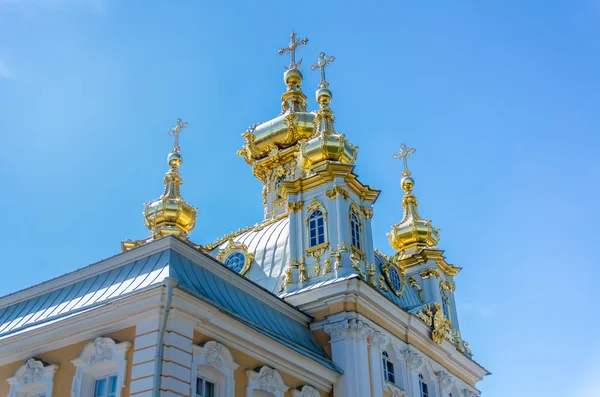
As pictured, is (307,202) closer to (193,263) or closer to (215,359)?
(193,263)

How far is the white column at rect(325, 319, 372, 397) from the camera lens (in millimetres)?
17875

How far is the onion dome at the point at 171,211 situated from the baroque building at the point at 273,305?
Result: 5 cm

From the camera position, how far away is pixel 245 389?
14.9 metres

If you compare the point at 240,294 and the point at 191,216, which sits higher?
the point at 191,216

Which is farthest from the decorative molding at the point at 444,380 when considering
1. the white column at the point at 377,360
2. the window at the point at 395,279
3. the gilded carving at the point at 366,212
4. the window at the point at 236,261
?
the window at the point at 236,261

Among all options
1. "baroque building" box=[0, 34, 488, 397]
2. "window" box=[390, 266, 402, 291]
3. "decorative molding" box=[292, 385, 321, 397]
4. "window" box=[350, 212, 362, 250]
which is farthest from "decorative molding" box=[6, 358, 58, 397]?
"window" box=[390, 266, 402, 291]

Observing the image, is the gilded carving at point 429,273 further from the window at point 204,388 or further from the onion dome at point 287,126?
the window at point 204,388

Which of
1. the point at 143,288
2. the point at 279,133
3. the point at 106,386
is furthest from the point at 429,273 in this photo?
the point at 106,386

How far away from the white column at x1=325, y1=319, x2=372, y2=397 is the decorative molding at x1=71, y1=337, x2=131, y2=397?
596cm

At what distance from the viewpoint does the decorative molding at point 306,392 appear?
53.2ft

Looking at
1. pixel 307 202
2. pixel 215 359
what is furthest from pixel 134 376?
pixel 307 202

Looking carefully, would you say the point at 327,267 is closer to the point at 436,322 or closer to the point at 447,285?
the point at 436,322

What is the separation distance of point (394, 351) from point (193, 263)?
22.7 feet

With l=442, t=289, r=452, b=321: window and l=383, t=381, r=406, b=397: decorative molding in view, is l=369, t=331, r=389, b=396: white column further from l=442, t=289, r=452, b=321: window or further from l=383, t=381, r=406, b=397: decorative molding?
l=442, t=289, r=452, b=321: window
